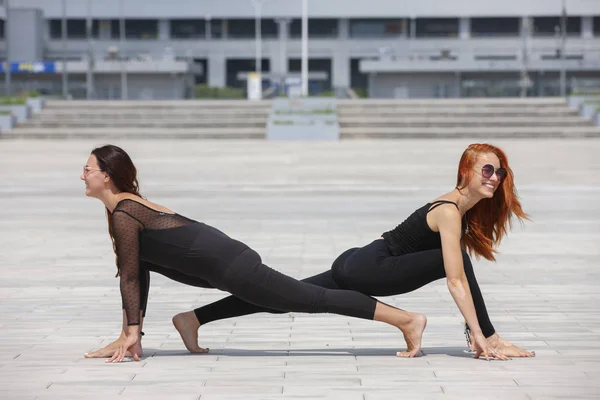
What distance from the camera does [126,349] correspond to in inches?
220

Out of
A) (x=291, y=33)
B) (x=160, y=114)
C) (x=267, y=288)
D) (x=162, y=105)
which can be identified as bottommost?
(x=267, y=288)

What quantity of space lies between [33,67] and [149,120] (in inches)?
1425

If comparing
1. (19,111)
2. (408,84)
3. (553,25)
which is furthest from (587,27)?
(19,111)

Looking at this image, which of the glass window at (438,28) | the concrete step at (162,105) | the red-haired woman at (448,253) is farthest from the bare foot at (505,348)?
the glass window at (438,28)

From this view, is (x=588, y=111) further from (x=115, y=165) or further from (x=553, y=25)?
(x=553, y=25)

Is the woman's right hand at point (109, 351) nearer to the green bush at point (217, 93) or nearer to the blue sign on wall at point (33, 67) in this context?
the green bush at point (217, 93)

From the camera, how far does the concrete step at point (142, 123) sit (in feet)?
141

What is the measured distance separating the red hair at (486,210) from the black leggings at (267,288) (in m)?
0.68

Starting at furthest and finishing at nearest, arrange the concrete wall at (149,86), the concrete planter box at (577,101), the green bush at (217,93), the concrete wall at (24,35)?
the concrete wall at (24,35)
the concrete wall at (149,86)
the green bush at (217,93)
the concrete planter box at (577,101)

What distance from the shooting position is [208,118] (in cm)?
4388

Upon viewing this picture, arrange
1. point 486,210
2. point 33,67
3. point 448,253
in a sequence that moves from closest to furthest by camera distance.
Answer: point 448,253 < point 486,210 < point 33,67

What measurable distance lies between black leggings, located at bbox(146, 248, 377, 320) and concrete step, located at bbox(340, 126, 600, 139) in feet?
114

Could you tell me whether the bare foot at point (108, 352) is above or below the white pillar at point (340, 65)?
below

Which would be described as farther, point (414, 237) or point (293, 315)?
point (293, 315)
